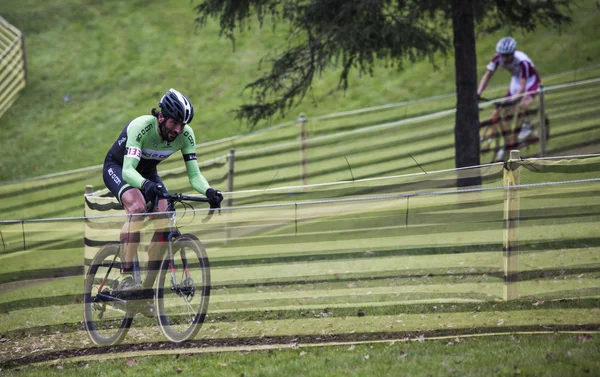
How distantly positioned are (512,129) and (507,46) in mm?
1865

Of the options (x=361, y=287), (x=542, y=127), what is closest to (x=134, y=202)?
(x=361, y=287)

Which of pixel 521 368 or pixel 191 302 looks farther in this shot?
pixel 191 302

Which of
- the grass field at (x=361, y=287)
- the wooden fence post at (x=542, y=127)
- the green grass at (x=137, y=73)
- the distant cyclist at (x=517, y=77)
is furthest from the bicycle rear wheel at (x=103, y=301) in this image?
the green grass at (x=137, y=73)

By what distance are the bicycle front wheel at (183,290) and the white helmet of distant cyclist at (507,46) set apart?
8.82m

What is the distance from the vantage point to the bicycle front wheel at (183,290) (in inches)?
287

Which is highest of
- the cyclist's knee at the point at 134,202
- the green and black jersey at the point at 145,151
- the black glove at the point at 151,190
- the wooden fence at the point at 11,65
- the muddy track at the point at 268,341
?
the wooden fence at the point at 11,65

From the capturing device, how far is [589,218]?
25.3 feet

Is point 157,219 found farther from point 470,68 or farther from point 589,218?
point 470,68

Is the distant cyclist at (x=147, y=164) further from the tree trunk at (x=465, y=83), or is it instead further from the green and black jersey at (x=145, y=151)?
the tree trunk at (x=465, y=83)

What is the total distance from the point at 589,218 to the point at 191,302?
4.01 meters

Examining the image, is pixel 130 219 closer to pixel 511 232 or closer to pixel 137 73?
pixel 511 232

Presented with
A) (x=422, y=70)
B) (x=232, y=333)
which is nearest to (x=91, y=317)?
(x=232, y=333)

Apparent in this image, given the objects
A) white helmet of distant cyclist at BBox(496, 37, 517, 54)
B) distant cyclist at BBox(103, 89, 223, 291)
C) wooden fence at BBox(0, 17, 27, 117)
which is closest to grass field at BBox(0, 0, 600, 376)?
distant cyclist at BBox(103, 89, 223, 291)

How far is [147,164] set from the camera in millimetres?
8188
